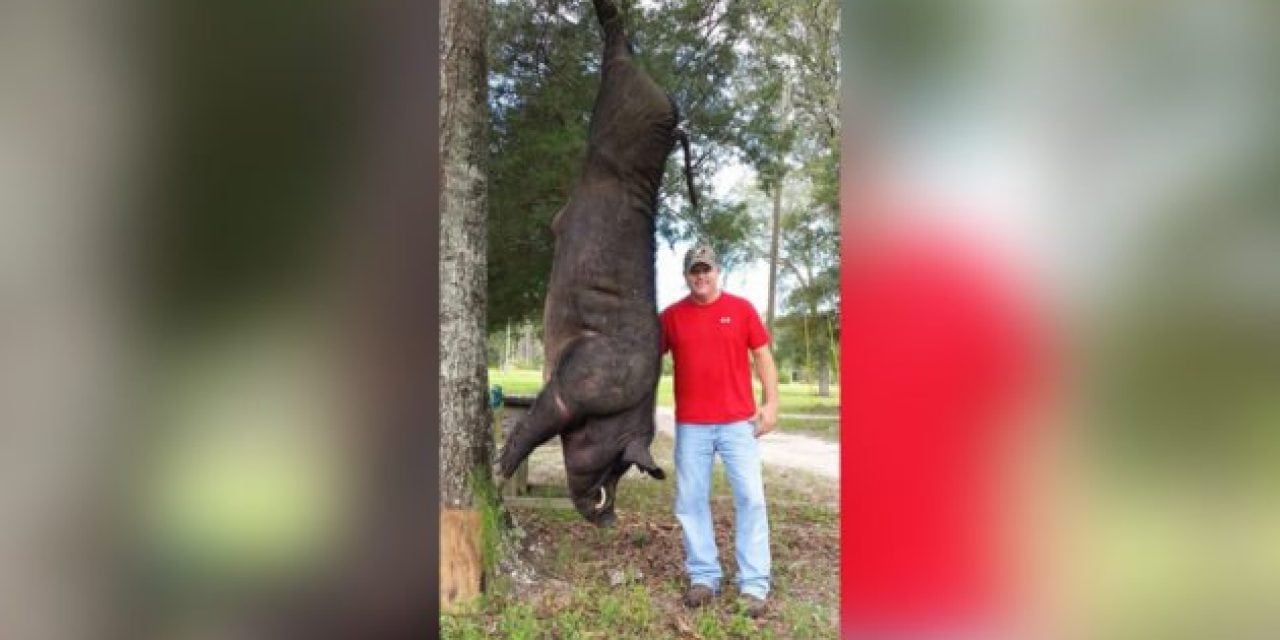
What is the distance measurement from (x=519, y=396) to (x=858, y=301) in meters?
1.21

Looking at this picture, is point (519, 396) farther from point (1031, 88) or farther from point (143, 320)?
point (1031, 88)

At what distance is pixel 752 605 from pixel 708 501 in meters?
0.35

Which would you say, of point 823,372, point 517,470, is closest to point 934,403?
point 823,372

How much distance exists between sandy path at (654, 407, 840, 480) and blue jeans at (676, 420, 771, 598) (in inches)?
1.5

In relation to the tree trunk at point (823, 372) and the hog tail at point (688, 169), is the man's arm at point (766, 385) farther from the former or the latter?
the hog tail at point (688, 169)

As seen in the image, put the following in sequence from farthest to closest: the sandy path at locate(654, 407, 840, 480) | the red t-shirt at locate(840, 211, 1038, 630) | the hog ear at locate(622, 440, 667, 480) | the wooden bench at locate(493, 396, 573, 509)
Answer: the wooden bench at locate(493, 396, 573, 509) → the hog ear at locate(622, 440, 667, 480) → the sandy path at locate(654, 407, 840, 480) → the red t-shirt at locate(840, 211, 1038, 630)

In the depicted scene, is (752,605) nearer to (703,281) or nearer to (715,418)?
(715,418)

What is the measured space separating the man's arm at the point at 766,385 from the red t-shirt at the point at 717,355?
0.02 m

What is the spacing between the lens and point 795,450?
8.13ft

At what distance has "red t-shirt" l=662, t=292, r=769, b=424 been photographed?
2.58 m

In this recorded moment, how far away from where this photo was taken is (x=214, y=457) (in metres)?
2.05

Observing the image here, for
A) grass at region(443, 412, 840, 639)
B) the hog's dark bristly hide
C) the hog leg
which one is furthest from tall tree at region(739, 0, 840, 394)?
grass at region(443, 412, 840, 639)

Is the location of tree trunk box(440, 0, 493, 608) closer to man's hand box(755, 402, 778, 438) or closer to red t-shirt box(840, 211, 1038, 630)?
man's hand box(755, 402, 778, 438)

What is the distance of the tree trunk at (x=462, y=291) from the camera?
2.67 m
